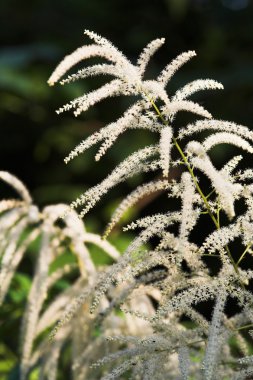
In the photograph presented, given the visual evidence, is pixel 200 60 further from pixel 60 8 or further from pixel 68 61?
pixel 68 61

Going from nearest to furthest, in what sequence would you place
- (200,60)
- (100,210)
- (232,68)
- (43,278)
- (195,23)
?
(43,278) < (100,210) < (232,68) < (200,60) < (195,23)

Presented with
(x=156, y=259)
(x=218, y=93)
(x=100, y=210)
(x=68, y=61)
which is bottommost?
(x=156, y=259)

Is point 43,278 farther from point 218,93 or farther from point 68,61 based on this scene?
point 218,93

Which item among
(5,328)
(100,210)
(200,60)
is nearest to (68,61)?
(5,328)

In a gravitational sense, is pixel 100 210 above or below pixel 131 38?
below

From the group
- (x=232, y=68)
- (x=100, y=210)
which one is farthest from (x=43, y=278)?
(x=232, y=68)

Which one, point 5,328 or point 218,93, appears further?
point 218,93

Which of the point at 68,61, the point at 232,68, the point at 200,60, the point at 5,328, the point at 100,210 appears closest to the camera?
the point at 68,61
